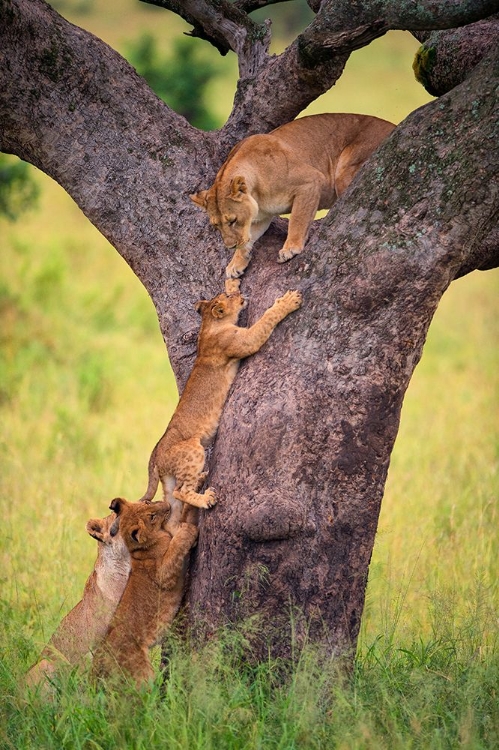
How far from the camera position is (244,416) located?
432 centimetres

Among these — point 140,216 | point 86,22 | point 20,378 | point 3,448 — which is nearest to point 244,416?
point 140,216

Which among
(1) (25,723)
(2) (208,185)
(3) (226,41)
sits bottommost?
(1) (25,723)

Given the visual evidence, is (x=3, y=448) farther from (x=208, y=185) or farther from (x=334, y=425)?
(x=334, y=425)

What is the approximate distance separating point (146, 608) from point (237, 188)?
2.13 metres

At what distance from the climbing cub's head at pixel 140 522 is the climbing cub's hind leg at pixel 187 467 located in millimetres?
235

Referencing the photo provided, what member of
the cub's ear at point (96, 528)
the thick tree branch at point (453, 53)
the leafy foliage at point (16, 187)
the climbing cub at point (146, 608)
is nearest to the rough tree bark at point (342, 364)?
the climbing cub at point (146, 608)

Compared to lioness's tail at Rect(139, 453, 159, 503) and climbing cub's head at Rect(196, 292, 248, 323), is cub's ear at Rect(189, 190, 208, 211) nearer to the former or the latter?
climbing cub's head at Rect(196, 292, 248, 323)

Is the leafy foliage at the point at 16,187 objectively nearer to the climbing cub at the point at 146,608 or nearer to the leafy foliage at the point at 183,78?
the leafy foliage at the point at 183,78

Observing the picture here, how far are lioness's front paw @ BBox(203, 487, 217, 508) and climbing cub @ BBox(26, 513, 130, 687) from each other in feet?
2.99

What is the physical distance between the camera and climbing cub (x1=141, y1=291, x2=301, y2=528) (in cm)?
466

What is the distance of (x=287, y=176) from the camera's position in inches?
199

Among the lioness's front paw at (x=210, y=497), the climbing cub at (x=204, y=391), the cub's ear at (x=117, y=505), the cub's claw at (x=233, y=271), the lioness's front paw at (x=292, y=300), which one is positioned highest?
the cub's claw at (x=233, y=271)

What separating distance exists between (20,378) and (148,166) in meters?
7.21

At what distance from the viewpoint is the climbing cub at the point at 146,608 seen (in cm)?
446
